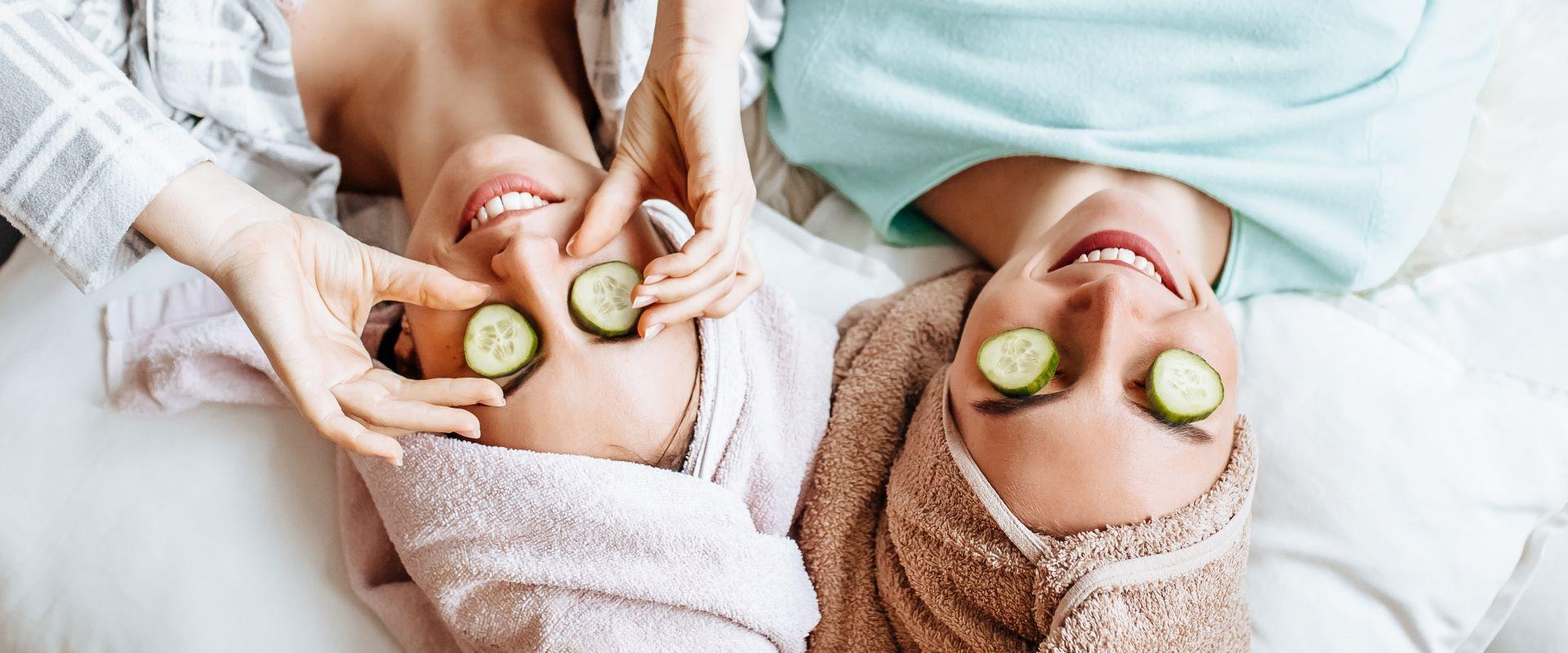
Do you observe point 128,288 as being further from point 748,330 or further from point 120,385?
point 748,330

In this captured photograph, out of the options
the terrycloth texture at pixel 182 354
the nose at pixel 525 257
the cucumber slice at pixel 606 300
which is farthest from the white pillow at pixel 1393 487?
the terrycloth texture at pixel 182 354

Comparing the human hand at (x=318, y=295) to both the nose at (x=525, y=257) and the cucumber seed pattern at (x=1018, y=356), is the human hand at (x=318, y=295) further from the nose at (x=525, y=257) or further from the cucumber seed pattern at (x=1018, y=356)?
the cucumber seed pattern at (x=1018, y=356)

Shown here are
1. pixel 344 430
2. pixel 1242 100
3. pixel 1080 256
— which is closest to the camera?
pixel 344 430

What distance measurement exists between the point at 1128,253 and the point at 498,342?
0.81 meters

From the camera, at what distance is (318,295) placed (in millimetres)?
1149

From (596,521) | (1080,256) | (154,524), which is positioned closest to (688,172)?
(596,521)

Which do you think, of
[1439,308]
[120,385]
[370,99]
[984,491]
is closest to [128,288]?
[120,385]

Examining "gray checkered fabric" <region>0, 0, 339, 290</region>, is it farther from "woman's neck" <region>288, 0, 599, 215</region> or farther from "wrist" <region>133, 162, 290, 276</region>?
"woman's neck" <region>288, 0, 599, 215</region>

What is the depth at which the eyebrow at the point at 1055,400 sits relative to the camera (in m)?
1.14

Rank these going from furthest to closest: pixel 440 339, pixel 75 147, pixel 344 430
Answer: pixel 440 339, pixel 75 147, pixel 344 430

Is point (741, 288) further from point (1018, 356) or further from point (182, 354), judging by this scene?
point (182, 354)

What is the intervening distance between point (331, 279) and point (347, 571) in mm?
444

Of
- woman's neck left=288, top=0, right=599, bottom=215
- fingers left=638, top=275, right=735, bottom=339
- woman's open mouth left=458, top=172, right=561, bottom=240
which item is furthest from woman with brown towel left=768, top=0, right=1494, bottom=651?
woman's open mouth left=458, top=172, right=561, bottom=240

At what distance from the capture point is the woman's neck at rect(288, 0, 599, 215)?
4.97 ft
